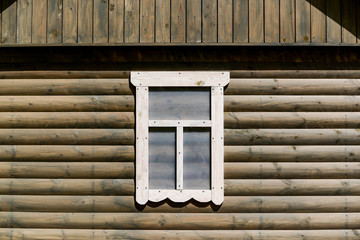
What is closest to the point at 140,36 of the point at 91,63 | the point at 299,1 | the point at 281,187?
the point at 91,63

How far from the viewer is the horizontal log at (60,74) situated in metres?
3.55

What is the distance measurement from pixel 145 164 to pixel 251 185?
131 centimetres

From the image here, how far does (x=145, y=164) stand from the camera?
344 centimetres

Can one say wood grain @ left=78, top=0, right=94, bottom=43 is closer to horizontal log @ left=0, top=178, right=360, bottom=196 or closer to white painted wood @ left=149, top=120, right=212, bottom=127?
white painted wood @ left=149, top=120, right=212, bottom=127

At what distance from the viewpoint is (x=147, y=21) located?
139 inches

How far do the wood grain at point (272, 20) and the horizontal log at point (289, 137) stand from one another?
115 centimetres

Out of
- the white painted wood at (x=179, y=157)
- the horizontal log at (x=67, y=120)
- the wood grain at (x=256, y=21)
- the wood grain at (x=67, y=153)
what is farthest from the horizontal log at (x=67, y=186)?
the wood grain at (x=256, y=21)

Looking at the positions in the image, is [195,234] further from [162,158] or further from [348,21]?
[348,21]

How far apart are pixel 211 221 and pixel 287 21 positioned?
2628mm

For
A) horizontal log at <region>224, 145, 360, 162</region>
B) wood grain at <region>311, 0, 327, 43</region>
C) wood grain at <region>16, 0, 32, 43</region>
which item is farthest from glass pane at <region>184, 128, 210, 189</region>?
wood grain at <region>16, 0, 32, 43</region>

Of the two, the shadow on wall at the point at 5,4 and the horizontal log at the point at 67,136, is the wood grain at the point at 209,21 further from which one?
the shadow on wall at the point at 5,4

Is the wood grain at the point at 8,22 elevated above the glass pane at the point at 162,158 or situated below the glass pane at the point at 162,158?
above

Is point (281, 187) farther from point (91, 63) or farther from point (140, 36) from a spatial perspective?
point (91, 63)

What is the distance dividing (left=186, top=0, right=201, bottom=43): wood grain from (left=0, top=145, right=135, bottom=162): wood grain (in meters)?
1.55
